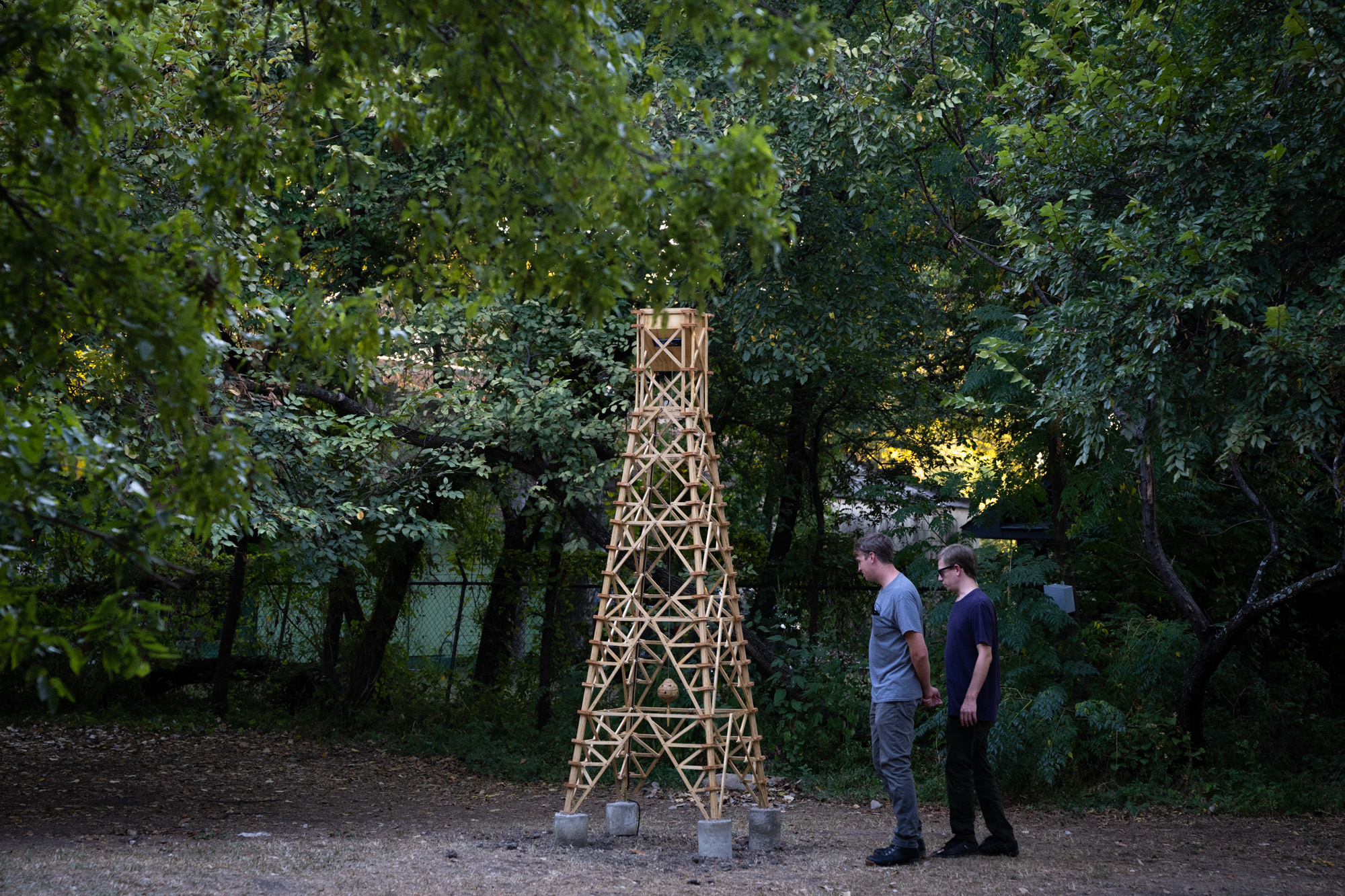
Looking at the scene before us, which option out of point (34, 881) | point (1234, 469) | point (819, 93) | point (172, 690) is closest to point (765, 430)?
point (819, 93)

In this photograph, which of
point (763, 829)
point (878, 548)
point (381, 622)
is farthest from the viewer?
point (381, 622)

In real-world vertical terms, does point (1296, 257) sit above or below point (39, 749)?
above

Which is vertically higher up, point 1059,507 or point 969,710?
point 1059,507

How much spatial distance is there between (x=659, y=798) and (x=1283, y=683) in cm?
570

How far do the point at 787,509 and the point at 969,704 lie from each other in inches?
223

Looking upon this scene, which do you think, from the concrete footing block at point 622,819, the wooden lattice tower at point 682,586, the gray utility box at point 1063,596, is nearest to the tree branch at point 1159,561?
the gray utility box at point 1063,596

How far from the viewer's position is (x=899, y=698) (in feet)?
19.4

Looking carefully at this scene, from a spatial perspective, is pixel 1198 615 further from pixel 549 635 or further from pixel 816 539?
pixel 549 635

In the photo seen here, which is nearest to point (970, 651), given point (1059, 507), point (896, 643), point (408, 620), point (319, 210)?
point (896, 643)

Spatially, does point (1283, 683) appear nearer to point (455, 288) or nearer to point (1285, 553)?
point (1285, 553)

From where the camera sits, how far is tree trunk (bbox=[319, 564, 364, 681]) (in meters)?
11.2

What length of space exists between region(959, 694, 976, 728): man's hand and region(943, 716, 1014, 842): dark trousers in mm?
55

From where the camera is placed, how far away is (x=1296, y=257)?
19.6 ft

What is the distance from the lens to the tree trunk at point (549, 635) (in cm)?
1088
